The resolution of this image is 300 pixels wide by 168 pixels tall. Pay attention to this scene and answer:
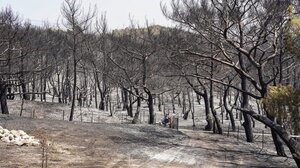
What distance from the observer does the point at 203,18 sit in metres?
26.7

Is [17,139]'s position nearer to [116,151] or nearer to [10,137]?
[10,137]

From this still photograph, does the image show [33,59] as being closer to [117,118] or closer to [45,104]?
[45,104]

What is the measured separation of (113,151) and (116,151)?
16cm

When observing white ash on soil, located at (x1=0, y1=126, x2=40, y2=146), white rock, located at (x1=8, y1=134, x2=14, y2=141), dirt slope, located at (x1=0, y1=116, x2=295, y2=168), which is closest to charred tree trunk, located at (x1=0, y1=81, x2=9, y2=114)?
dirt slope, located at (x1=0, y1=116, x2=295, y2=168)

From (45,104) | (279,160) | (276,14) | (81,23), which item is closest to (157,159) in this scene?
(279,160)

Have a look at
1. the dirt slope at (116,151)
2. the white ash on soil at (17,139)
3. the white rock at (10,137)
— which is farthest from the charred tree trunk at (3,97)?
the white rock at (10,137)

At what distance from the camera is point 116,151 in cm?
1931

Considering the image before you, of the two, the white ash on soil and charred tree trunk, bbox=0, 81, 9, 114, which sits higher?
charred tree trunk, bbox=0, 81, 9, 114

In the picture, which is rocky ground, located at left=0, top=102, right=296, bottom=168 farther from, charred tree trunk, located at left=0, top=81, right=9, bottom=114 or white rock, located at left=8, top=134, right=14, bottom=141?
charred tree trunk, located at left=0, top=81, right=9, bottom=114

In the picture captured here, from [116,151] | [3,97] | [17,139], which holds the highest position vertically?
[3,97]

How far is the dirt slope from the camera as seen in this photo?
16173mm

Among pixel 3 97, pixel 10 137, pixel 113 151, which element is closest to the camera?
pixel 113 151

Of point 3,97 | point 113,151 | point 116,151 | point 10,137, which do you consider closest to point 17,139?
point 10,137

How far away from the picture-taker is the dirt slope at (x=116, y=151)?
53.1 feet
